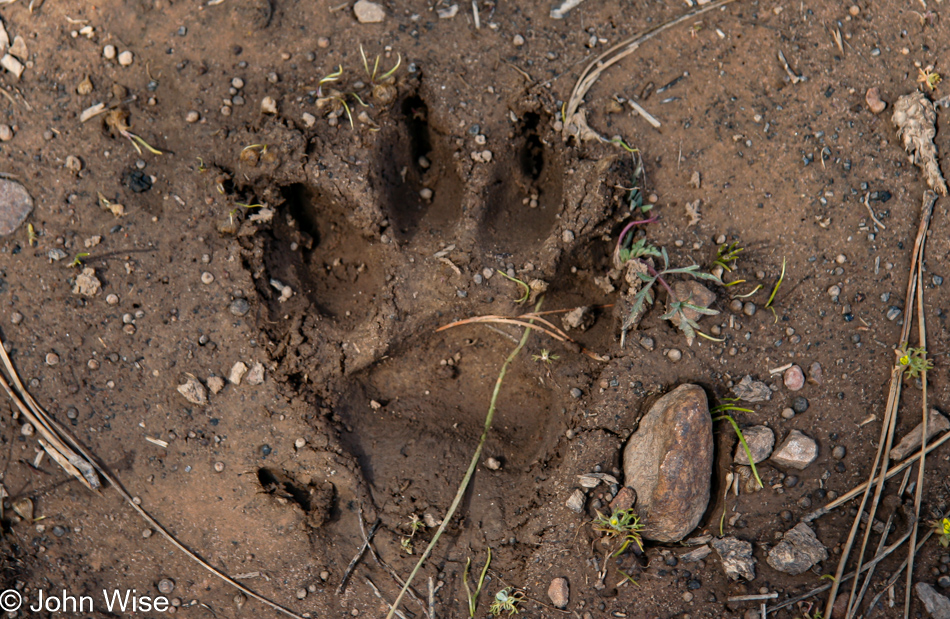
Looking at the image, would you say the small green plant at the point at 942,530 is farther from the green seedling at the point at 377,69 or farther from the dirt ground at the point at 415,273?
the green seedling at the point at 377,69

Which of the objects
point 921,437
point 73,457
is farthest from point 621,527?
point 73,457

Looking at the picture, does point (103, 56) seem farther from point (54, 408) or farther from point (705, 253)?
point (705, 253)

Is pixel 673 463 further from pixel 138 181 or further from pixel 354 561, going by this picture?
pixel 138 181

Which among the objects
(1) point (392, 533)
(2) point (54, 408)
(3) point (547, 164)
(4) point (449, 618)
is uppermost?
(3) point (547, 164)

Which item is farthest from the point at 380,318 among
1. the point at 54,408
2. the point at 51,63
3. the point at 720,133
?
the point at 51,63

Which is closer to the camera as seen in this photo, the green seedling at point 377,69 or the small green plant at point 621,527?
the small green plant at point 621,527

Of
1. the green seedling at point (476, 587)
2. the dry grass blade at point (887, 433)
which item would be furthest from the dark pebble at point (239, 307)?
the dry grass blade at point (887, 433)
